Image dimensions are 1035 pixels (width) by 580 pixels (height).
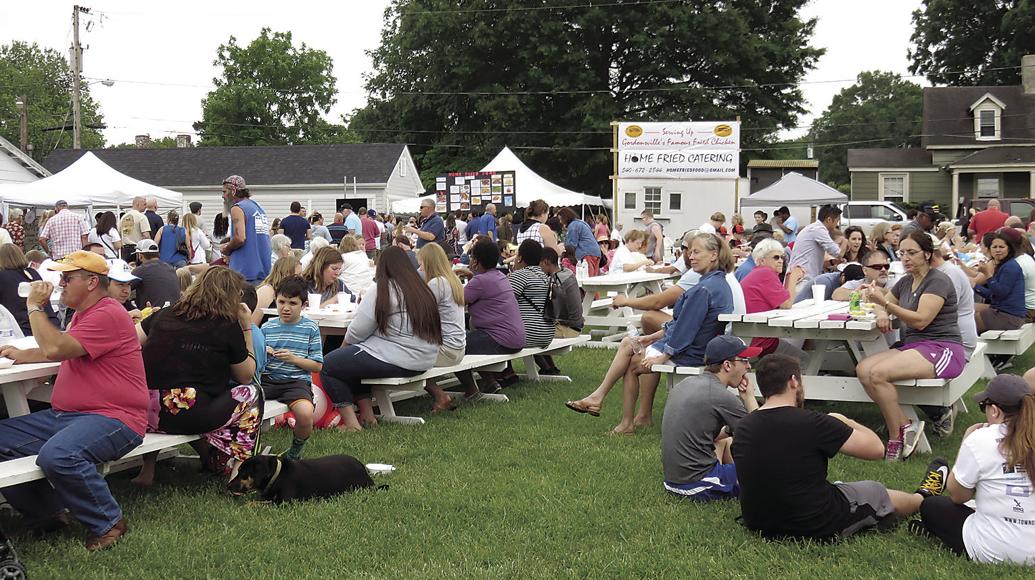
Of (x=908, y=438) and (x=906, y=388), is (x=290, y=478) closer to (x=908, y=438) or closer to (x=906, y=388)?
(x=908, y=438)

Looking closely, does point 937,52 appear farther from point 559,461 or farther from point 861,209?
point 559,461

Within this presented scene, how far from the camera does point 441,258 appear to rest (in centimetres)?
799

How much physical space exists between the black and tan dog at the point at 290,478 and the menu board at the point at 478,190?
59.0 feet

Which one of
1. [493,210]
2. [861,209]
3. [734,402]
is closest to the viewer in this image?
[734,402]

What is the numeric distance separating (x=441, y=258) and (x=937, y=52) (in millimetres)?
49402

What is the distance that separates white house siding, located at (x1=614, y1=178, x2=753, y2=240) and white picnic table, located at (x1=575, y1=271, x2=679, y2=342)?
17359 mm

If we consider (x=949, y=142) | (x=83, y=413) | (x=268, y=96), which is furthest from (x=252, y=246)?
(x=268, y=96)

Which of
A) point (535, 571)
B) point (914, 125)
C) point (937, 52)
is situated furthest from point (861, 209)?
point (914, 125)

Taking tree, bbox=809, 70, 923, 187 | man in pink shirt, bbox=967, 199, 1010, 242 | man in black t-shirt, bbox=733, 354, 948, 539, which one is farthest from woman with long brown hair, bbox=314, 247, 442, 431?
tree, bbox=809, 70, 923, 187

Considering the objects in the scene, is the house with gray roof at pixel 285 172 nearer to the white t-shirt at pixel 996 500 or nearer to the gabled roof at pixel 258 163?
the gabled roof at pixel 258 163

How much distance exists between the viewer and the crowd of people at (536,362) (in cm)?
453

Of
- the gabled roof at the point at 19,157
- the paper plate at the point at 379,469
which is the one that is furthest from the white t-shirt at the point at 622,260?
the gabled roof at the point at 19,157

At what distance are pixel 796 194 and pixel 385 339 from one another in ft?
54.6

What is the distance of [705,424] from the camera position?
5344mm
